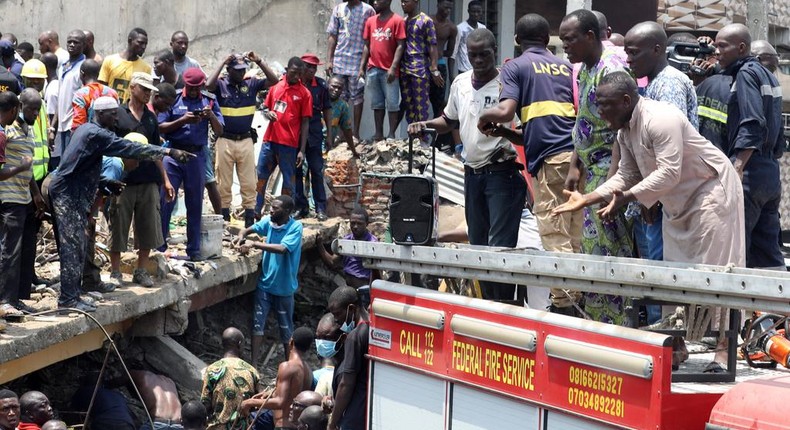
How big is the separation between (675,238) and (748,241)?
2.22m

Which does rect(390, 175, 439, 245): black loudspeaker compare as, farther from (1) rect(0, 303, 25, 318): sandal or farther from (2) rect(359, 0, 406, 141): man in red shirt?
(2) rect(359, 0, 406, 141): man in red shirt

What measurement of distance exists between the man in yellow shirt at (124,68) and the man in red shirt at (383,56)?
2.71 metres

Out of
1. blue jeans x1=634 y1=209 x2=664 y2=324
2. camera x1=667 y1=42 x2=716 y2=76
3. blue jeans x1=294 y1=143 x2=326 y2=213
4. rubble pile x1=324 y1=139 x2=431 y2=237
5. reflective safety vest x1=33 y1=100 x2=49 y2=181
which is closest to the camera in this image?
blue jeans x1=634 y1=209 x2=664 y2=324

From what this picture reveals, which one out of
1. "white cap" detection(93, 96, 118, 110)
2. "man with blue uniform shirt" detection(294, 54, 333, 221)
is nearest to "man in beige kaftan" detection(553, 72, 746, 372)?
"white cap" detection(93, 96, 118, 110)

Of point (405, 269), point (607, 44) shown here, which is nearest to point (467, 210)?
point (607, 44)

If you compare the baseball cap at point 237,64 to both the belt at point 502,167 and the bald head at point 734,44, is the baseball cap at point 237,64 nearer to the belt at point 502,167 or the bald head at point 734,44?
the belt at point 502,167

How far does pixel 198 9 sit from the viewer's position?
16.3 m

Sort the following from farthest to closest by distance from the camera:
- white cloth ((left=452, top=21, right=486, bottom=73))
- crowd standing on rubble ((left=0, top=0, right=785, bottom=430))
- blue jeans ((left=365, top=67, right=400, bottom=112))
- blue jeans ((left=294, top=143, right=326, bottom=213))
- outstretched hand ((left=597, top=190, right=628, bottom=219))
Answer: white cloth ((left=452, top=21, right=486, bottom=73)), blue jeans ((left=365, top=67, right=400, bottom=112)), blue jeans ((left=294, top=143, right=326, bottom=213)), crowd standing on rubble ((left=0, top=0, right=785, bottom=430)), outstretched hand ((left=597, top=190, right=628, bottom=219))

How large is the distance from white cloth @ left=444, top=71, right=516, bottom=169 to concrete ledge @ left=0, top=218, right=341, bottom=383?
3.22 metres

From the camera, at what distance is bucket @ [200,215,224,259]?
1155 centimetres

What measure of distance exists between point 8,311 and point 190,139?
9.17ft

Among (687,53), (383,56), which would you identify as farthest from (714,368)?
(383,56)

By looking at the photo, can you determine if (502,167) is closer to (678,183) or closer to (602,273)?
(678,183)

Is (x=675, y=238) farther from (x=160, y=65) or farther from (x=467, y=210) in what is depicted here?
(x=160, y=65)
